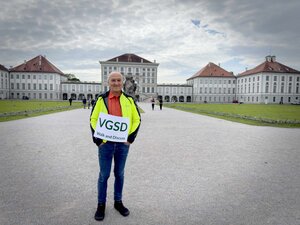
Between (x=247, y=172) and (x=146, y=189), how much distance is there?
253cm

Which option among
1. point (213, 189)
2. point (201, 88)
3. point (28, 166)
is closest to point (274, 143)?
point (213, 189)

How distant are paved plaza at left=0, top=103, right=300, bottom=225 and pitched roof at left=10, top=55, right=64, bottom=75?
90.0 metres

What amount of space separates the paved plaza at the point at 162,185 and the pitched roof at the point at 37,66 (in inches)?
3542

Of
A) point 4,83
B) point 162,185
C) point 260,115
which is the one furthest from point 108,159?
point 4,83

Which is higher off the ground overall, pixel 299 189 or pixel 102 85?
pixel 102 85

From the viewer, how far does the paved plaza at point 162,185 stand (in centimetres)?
324

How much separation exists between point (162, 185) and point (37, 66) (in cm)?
9662

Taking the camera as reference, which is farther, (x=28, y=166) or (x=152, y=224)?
(x=28, y=166)

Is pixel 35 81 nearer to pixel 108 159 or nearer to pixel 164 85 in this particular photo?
pixel 164 85

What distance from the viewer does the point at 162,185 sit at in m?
4.35

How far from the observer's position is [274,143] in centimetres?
844

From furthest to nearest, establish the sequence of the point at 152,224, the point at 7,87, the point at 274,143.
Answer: the point at 7,87 < the point at 274,143 < the point at 152,224

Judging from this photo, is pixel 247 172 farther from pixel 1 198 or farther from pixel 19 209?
pixel 1 198

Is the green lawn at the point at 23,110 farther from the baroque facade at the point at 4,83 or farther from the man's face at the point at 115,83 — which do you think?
the baroque facade at the point at 4,83
